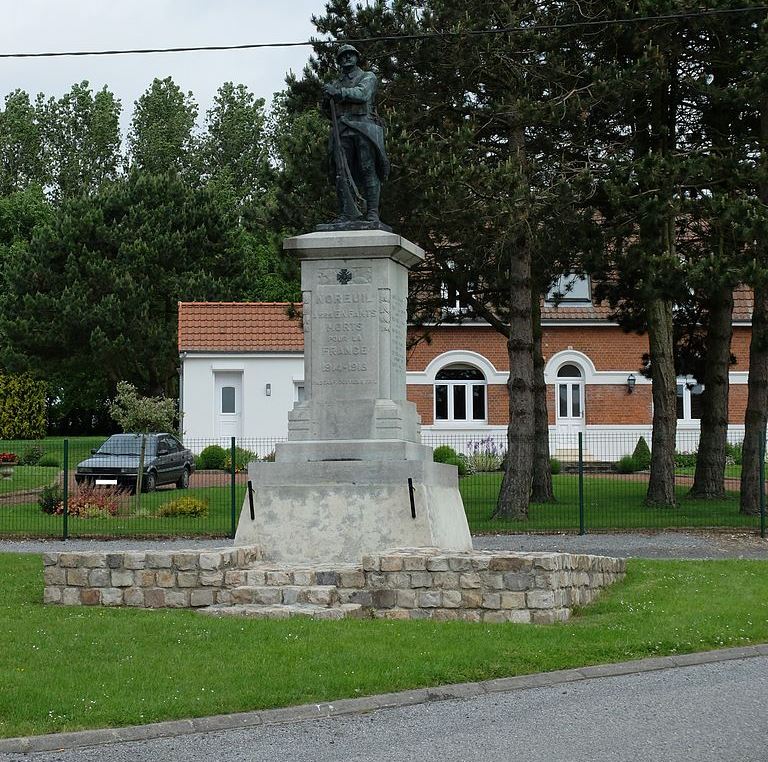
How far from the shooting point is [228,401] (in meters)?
44.2

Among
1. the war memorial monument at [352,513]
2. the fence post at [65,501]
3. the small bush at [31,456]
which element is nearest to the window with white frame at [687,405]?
the small bush at [31,456]

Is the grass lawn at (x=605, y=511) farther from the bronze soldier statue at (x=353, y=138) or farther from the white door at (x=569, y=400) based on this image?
the white door at (x=569, y=400)

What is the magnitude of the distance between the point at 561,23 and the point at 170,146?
1994 inches

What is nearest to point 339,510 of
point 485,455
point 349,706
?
point 349,706

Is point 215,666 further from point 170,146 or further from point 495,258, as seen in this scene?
point 170,146

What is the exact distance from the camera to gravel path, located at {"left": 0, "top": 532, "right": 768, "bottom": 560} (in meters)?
21.1

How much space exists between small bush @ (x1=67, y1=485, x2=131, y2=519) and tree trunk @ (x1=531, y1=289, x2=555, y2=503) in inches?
362

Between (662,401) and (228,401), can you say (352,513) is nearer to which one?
(662,401)

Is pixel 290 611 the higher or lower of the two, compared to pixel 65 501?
lower

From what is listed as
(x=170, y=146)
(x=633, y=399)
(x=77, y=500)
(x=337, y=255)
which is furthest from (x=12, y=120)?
(x=337, y=255)

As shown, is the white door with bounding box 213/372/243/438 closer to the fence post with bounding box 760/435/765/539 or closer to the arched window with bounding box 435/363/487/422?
the arched window with bounding box 435/363/487/422

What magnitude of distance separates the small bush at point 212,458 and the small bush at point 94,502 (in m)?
11.5

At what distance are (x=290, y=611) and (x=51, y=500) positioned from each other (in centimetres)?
1496

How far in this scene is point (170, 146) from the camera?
73188mm
